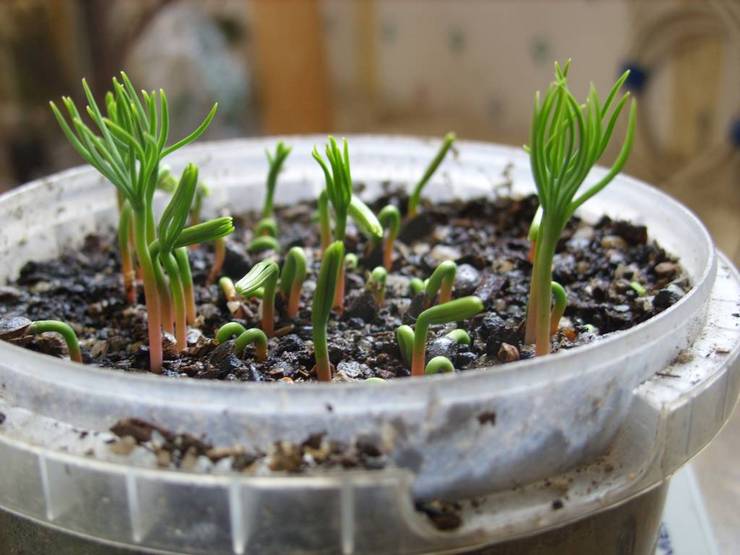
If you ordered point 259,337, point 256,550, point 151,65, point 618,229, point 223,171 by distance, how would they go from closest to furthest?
point 256,550 < point 259,337 < point 618,229 < point 223,171 < point 151,65

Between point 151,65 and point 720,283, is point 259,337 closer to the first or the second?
point 720,283

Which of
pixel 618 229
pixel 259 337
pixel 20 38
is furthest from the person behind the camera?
pixel 20 38

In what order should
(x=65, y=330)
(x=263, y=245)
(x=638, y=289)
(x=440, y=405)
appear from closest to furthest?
(x=440, y=405) → (x=65, y=330) → (x=638, y=289) → (x=263, y=245)

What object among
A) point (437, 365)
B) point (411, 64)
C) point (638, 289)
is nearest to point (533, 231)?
point (638, 289)

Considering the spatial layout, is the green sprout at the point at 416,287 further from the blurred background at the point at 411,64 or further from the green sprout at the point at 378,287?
the blurred background at the point at 411,64

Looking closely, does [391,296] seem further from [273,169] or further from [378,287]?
[273,169]

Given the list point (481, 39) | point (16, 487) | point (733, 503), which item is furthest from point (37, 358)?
point (481, 39)

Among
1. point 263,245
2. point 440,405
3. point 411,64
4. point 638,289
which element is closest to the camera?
point 440,405

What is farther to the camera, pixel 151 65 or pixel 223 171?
pixel 151 65
